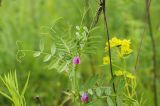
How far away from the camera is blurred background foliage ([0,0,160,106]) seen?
2.91 metres

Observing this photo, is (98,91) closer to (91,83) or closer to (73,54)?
(91,83)

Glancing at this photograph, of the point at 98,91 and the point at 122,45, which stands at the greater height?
→ the point at 122,45

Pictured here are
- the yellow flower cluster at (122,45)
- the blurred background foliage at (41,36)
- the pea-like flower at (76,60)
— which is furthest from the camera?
the blurred background foliage at (41,36)

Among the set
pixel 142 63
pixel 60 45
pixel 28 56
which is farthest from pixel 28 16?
pixel 60 45

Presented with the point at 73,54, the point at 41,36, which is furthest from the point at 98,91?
the point at 41,36

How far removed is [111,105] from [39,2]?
202 centimetres

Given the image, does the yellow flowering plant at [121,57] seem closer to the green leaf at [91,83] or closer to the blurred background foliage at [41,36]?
the green leaf at [91,83]

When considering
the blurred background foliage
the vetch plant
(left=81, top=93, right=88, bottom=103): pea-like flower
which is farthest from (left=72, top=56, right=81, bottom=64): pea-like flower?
the blurred background foliage

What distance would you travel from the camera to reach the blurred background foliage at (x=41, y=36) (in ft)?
9.54

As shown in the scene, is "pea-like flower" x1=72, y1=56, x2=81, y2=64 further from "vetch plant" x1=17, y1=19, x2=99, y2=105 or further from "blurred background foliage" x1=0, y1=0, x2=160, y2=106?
"blurred background foliage" x1=0, y1=0, x2=160, y2=106

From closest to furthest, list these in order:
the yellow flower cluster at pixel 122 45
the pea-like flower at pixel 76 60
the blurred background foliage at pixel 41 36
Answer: the pea-like flower at pixel 76 60
the yellow flower cluster at pixel 122 45
the blurred background foliage at pixel 41 36

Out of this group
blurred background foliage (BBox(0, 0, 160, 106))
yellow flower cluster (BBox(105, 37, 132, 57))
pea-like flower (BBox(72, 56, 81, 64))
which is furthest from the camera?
blurred background foliage (BBox(0, 0, 160, 106))

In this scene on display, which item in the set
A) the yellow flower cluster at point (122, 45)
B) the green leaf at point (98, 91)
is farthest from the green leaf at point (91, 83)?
the yellow flower cluster at point (122, 45)

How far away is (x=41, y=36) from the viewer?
8.47 ft
